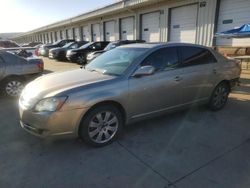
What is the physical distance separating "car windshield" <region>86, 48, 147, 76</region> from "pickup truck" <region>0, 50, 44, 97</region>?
3110 millimetres

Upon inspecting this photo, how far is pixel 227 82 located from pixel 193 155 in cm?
258

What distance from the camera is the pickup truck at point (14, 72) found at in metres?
6.33

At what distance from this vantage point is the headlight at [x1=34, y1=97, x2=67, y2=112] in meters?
3.05

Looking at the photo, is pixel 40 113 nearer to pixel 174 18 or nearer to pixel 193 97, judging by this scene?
pixel 193 97

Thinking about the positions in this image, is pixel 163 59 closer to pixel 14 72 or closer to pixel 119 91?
pixel 119 91

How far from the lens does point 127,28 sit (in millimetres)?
18688

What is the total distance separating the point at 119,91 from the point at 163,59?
45.1 inches

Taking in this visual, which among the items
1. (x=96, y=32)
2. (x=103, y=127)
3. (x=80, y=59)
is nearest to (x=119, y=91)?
(x=103, y=127)

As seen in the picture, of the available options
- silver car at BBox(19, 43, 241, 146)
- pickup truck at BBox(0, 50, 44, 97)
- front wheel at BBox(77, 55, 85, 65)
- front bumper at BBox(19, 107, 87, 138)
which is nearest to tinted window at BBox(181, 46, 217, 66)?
silver car at BBox(19, 43, 241, 146)

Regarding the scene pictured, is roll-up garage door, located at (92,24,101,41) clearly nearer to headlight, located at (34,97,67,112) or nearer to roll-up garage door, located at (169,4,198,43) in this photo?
roll-up garage door, located at (169,4,198,43)

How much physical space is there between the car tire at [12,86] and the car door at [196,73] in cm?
478

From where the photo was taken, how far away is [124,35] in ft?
63.2

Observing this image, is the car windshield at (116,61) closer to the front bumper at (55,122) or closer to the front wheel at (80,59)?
the front bumper at (55,122)

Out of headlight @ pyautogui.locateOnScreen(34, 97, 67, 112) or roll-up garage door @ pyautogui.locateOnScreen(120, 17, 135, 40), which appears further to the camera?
roll-up garage door @ pyautogui.locateOnScreen(120, 17, 135, 40)
